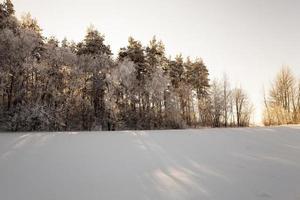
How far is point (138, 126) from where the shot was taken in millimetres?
21859

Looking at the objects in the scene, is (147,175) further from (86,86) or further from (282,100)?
(282,100)

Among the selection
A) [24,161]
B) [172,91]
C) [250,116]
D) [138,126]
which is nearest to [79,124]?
[138,126]

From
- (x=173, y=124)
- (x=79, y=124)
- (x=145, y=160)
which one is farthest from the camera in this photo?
(x=173, y=124)

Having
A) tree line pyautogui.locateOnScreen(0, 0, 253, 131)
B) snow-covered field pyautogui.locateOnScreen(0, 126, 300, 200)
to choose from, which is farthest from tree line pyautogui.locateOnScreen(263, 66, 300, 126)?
snow-covered field pyautogui.locateOnScreen(0, 126, 300, 200)

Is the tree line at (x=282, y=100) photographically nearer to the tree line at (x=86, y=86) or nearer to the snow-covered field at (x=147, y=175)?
the tree line at (x=86, y=86)

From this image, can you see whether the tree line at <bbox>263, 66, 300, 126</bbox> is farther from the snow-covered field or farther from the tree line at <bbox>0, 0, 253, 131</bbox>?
the snow-covered field

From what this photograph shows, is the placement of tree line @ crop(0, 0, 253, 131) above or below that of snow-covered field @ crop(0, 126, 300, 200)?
above

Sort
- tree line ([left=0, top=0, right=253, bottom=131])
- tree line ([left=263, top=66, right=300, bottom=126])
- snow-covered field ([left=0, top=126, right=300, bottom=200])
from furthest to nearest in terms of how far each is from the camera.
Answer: tree line ([left=263, top=66, right=300, bottom=126])
tree line ([left=0, top=0, right=253, bottom=131])
snow-covered field ([left=0, top=126, right=300, bottom=200])

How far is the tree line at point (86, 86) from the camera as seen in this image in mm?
16344

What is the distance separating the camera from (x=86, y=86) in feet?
69.5

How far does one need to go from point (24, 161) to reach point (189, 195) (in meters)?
3.07

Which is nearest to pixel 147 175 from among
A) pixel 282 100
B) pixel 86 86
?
pixel 86 86

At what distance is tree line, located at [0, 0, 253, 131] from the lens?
1634cm

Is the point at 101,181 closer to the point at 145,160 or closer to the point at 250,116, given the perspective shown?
the point at 145,160
